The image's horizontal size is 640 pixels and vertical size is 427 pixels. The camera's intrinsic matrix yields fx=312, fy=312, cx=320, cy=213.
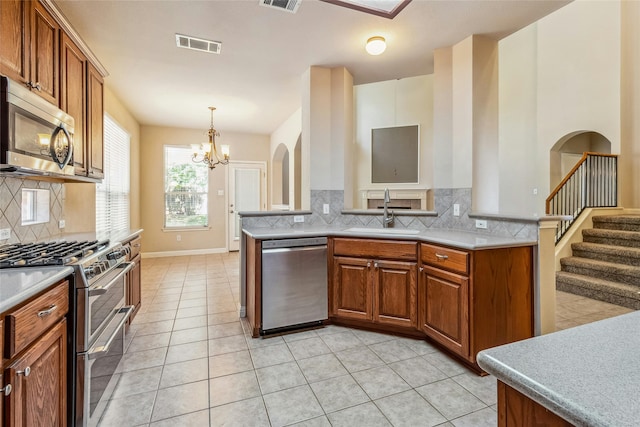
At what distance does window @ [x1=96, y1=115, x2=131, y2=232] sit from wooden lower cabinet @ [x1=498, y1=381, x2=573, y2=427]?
4717mm

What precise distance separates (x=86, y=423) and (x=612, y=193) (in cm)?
750

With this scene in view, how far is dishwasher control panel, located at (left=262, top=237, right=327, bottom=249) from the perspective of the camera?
267 cm

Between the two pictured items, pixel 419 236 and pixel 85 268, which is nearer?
pixel 85 268

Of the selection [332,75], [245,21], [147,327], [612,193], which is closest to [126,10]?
[245,21]

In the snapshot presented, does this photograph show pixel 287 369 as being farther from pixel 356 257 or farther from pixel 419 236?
pixel 419 236

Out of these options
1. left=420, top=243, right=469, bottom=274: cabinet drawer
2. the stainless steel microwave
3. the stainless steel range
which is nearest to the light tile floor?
the stainless steel range

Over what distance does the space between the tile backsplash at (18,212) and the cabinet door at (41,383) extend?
1238 mm

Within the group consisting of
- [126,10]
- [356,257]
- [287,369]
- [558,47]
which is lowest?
[287,369]

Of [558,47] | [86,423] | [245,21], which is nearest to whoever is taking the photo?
[86,423]

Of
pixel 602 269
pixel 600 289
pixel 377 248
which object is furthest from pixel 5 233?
pixel 602 269

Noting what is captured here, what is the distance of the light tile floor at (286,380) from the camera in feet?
5.69

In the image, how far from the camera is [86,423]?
1.50 meters

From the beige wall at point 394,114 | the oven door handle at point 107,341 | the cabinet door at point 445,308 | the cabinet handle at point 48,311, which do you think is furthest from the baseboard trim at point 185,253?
the cabinet handle at point 48,311

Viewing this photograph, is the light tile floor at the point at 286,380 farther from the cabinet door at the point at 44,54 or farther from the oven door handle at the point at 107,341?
the cabinet door at the point at 44,54
